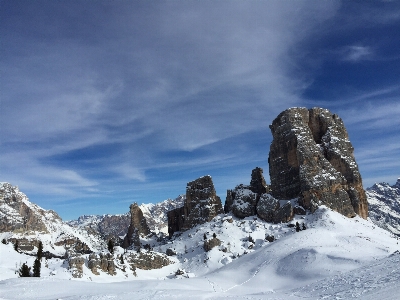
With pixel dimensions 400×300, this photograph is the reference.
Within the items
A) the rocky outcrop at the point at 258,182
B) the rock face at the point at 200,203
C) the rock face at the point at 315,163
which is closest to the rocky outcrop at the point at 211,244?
the rock face at the point at 200,203

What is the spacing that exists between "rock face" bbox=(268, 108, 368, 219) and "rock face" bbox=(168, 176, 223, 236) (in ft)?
52.2

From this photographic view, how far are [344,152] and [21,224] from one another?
570 feet

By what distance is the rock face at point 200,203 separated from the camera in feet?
256

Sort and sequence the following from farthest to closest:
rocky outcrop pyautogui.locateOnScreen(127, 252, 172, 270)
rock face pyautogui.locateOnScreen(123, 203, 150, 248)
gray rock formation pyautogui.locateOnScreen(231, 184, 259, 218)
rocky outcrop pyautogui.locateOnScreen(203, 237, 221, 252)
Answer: rock face pyautogui.locateOnScreen(123, 203, 150, 248), gray rock formation pyautogui.locateOnScreen(231, 184, 259, 218), rocky outcrop pyautogui.locateOnScreen(203, 237, 221, 252), rocky outcrop pyautogui.locateOnScreen(127, 252, 172, 270)

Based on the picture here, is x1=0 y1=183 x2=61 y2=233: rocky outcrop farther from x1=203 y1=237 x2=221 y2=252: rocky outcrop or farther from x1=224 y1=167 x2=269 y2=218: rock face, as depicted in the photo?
x1=203 y1=237 x2=221 y2=252: rocky outcrop

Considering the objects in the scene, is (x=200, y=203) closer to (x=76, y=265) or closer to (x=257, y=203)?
(x=257, y=203)

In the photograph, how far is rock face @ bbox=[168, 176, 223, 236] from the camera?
78.1 meters

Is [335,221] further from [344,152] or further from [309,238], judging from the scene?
[344,152]

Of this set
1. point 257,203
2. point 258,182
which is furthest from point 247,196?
point 258,182

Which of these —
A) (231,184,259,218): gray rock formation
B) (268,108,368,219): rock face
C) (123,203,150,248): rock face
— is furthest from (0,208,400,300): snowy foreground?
(123,203,150,248): rock face

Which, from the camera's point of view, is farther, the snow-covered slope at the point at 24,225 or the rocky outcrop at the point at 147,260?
the snow-covered slope at the point at 24,225

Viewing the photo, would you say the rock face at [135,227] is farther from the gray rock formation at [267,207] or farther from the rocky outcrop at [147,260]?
the gray rock formation at [267,207]

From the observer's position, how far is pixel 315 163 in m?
71.9

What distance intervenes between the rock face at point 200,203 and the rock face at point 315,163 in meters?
15.9
